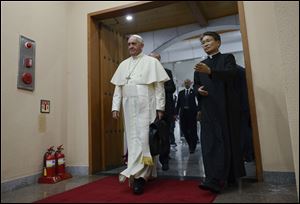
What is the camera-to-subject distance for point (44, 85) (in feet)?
7.98

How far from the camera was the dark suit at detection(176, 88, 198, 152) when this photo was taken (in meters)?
4.01

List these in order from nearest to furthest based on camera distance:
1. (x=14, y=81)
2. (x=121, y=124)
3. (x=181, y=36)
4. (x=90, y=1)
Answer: (x=14, y=81), (x=90, y=1), (x=121, y=124), (x=181, y=36)

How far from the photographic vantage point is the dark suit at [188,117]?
13.1ft

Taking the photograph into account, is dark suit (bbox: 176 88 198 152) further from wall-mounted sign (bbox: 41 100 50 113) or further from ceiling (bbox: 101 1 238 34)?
wall-mounted sign (bbox: 41 100 50 113)

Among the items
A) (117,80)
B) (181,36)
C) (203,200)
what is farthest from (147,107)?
(181,36)

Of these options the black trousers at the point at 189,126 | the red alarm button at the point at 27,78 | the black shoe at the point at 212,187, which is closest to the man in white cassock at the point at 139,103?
the black shoe at the point at 212,187

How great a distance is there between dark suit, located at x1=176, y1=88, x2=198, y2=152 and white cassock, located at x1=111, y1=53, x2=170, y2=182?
1.90m

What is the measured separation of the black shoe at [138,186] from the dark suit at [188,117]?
2200mm

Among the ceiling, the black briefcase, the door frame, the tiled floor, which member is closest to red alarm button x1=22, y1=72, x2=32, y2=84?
the door frame

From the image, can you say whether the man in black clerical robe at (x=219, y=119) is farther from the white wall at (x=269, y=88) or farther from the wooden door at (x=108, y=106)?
the wooden door at (x=108, y=106)

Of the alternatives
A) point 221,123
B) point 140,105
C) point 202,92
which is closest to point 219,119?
point 221,123

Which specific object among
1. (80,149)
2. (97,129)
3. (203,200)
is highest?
(97,129)

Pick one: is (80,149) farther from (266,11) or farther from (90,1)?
(266,11)

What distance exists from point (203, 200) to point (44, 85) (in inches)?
69.9
